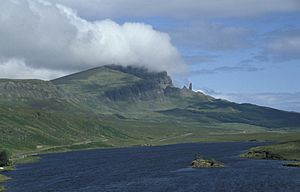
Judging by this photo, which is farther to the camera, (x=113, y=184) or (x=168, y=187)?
(x=113, y=184)

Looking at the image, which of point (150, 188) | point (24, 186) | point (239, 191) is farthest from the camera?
point (24, 186)

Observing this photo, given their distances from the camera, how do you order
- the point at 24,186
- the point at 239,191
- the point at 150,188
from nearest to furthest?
1. the point at 239,191
2. the point at 150,188
3. the point at 24,186

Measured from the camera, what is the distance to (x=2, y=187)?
185500 mm

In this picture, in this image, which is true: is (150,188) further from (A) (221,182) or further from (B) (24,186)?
(B) (24,186)

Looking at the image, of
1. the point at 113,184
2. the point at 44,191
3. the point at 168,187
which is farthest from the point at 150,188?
the point at 44,191

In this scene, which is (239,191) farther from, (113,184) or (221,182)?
(113,184)

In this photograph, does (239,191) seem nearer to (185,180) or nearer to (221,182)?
(221,182)

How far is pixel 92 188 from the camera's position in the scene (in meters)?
184

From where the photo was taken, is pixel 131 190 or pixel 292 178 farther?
pixel 292 178

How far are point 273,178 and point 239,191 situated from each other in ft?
108

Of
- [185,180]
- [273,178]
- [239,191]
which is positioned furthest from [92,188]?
[273,178]

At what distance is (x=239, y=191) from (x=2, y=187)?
268 ft

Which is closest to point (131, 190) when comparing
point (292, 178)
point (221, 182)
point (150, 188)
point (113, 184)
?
point (150, 188)

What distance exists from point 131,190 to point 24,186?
139 ft
